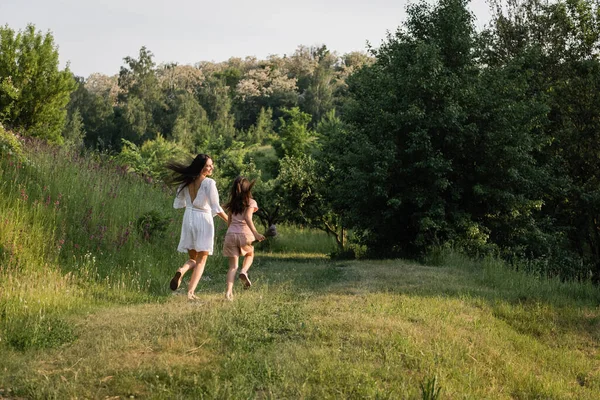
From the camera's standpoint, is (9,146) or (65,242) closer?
(65,242)

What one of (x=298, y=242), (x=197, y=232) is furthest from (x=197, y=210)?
(x=298, y=242)

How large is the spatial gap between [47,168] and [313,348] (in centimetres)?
904

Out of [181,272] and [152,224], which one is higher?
[152,224]

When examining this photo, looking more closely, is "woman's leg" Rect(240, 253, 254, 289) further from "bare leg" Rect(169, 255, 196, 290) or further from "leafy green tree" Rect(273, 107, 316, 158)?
"leafy green tree" Rect(273, 107, 316, 158)

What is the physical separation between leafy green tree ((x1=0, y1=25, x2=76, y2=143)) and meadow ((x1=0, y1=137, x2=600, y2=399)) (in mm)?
19473

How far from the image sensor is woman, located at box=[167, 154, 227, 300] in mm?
8977

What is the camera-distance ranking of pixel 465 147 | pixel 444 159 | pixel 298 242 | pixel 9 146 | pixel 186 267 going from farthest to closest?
pixel 298 242
pixel 465 147
pixel 444 159
pixel 9 146
pixel 186 267

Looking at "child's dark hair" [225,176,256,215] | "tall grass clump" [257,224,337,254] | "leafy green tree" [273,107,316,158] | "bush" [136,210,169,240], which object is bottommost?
"tall grass clump" [257,224,337,254]

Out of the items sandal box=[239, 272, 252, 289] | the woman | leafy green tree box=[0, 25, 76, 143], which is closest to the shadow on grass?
sandal box=[239, 272, 252, 289]

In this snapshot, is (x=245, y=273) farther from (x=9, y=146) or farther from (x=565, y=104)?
(x=565, y=104)

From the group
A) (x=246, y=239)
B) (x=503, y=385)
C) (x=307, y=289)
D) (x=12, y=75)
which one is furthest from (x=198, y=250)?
(x=12, y=75)

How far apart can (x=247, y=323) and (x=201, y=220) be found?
2.47 metres

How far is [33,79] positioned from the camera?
31.8 meters

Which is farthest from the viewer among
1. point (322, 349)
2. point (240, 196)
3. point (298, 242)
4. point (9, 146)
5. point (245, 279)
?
point (298, 242)
